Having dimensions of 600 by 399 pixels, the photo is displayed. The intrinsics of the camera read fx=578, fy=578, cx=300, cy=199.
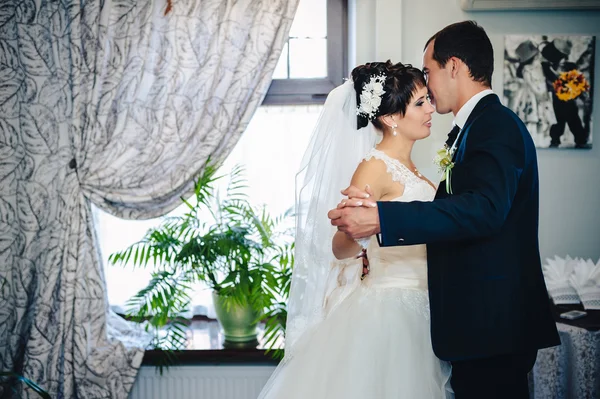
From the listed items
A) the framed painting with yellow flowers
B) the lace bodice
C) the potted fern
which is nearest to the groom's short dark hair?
the lace bodice

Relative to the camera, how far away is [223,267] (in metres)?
3.09

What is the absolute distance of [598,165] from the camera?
10.6 ft

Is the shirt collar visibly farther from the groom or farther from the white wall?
the white wall

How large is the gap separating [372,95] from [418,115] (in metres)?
0.20

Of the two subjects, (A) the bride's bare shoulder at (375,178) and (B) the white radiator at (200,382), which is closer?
(A) the bride's bare shoulder at (375,178)

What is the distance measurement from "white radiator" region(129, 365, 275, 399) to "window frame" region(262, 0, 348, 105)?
5.22 ft

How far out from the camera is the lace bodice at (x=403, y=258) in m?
2.14

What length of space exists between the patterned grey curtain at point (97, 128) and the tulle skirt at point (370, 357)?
1.42 metres

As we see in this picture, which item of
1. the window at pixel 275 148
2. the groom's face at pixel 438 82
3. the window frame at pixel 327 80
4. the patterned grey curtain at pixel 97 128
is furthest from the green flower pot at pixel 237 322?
the groom's face at pixel 438 82

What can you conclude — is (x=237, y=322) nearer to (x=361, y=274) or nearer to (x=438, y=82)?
(x=361, y=274)

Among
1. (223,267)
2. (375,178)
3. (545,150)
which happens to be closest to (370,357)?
(375,178)

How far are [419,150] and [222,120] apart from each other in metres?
1.11

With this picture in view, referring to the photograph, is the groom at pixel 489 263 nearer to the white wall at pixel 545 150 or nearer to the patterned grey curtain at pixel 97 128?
the white wall at pixel 545 150

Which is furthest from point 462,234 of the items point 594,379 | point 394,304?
point 594,379
